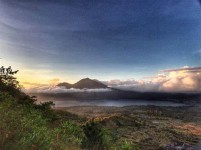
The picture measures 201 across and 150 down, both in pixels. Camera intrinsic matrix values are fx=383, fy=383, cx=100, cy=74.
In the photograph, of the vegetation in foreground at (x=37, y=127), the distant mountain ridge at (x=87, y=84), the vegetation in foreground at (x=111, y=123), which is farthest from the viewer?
the distant mountain ridge at (x=87, y=84)

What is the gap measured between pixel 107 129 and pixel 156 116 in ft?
3.14

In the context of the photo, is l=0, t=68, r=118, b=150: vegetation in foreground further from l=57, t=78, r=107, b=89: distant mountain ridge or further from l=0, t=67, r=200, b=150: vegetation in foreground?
l=57, t=78, r=107, b=89: distant mountain ridge

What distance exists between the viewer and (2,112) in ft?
13.5

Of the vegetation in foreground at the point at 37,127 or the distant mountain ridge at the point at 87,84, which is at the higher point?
the distant mountain ridge at the point at 87,84

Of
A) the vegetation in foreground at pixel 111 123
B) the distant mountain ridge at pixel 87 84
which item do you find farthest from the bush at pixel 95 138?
the distant mountain ridge at pixel 87 84

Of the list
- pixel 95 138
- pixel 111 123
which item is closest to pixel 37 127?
pixel 95 138

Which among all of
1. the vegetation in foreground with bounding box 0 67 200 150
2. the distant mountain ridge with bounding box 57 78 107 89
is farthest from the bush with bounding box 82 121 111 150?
the distant mountain ridge with bounding box 57 78 107 89

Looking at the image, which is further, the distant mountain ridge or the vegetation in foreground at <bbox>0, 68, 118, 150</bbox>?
the distant mountain ridge

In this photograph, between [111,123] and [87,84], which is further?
[111,123]

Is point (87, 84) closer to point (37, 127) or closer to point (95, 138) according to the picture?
point (95, 138)

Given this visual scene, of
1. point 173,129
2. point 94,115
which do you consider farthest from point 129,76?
point 173,129

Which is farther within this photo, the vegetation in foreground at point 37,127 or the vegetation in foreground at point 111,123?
the vegetation in foreground at point 111,123

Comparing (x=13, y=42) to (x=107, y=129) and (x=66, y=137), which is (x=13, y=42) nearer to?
(x=66, y=137)

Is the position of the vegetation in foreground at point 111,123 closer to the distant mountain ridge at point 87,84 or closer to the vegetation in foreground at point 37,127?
the vegetation in foreground at point 37,127
